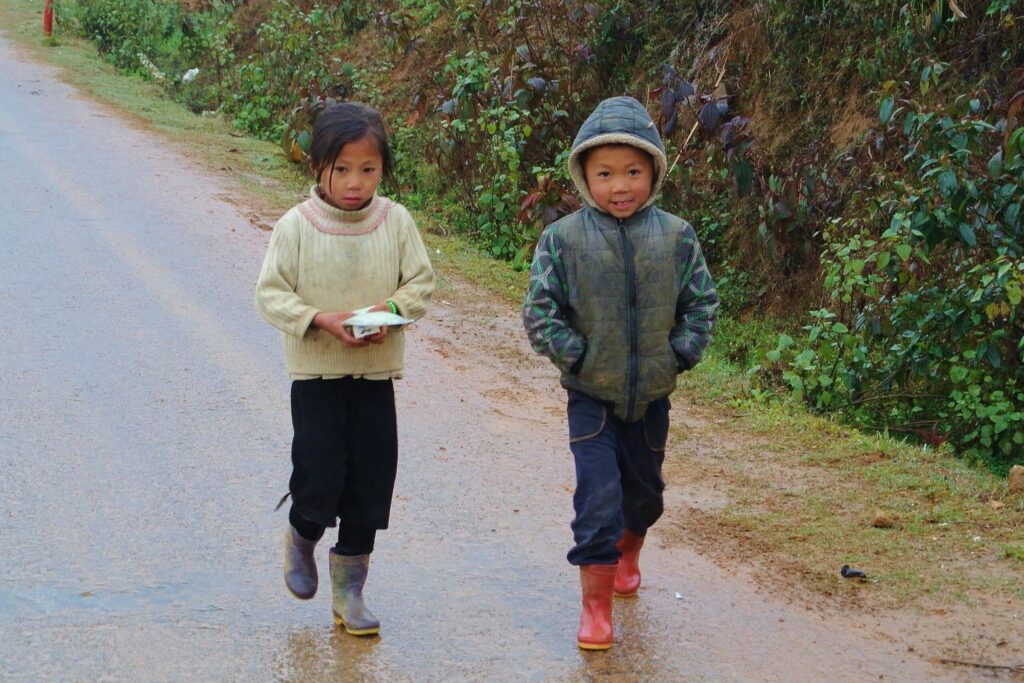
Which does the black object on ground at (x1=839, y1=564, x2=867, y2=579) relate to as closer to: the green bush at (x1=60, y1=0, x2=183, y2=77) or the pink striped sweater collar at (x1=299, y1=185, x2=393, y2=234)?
the pink striped sweater collar at (x1=299, y1=185, x2=393, y2=234)

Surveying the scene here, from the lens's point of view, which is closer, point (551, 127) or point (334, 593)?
point (334, 593)

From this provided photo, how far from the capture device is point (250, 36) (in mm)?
19578

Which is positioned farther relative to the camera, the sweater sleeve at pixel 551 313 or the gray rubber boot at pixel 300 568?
the gray rubber boot at pixel 300 568

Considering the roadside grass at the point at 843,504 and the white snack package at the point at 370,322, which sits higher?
the white snack package at the point at 370,322

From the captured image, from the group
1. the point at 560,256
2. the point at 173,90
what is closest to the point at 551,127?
the point at 560,256

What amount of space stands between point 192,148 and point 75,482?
9.20m

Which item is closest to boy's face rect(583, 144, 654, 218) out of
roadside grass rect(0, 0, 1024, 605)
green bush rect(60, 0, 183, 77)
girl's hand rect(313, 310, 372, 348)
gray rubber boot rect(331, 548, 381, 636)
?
girl's hand rect(313, 310, 372, 348)

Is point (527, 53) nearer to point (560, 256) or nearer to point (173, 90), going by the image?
point (560, 256)

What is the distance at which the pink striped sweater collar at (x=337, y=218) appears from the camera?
383 centimetres

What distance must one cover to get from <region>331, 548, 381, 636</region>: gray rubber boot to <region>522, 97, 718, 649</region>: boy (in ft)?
2.15

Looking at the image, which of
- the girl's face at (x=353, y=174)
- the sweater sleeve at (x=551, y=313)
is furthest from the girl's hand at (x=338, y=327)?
the sweater sleeve at (x=551, y=313)

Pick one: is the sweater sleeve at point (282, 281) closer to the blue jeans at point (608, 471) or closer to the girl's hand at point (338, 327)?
the girl's hand at point (338, 327)

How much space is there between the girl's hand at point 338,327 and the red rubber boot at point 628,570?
3.97 ft

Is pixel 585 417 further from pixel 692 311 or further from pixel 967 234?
pixel 967 234
